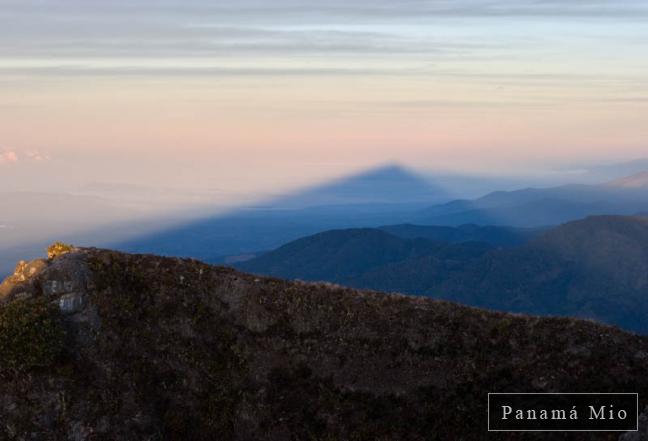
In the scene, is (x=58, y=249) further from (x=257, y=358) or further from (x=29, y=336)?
(x=257, y=358)

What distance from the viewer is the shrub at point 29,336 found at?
120 ft

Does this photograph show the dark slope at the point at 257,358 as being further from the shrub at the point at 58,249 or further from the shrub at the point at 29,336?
the shrub at the point at 58,249

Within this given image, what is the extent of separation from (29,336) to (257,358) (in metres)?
10.3

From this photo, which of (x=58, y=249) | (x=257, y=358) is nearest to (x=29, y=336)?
(x=58, y=249)

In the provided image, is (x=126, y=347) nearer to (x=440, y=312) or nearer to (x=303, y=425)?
(x=303, y=425)

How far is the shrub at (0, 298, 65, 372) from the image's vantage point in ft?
120

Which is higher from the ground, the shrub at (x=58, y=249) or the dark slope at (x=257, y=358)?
the shrub at (x=58, y=249)

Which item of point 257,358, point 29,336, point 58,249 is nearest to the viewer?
point 29,336

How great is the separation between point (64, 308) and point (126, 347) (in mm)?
3719

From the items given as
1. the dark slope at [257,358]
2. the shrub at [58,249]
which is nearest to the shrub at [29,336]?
the dark slope at [257,358]

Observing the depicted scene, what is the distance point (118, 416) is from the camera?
116 feet

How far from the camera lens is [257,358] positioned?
38.9 meters

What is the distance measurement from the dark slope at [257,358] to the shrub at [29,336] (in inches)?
2.7

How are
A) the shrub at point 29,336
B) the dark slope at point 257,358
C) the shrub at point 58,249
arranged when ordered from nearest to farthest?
1. the dark slope at point 257,358
2. the shrub at point 29,336
3. the shrub at point 58,249
